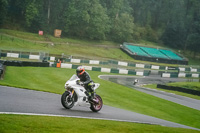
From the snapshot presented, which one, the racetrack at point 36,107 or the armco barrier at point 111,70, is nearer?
the racetrack at point 36,107

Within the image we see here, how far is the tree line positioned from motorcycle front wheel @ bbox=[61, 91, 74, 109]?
162 ft

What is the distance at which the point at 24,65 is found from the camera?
95.2 ft

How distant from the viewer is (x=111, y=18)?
73.7m

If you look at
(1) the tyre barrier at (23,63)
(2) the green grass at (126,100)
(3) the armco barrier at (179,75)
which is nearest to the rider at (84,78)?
(2) the green grass at (126,100)

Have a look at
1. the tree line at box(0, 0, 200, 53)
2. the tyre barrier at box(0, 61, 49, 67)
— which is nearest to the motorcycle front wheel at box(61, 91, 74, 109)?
the tyre barrier at box(0, 61, 49, 67)

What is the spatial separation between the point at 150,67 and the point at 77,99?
40389 millimetres

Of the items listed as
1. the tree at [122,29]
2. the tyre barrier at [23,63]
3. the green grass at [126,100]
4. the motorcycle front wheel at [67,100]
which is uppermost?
the tree at [122,29]

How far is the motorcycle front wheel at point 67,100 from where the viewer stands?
442 inches

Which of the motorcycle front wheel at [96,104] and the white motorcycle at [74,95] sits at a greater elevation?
the white motorcycle at [74,95]

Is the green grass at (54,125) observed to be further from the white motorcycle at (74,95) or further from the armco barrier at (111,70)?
the armco barrier at (111,70)

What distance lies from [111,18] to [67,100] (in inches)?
2522

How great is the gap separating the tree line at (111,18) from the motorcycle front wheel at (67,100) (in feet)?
162

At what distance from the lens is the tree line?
6303 cm

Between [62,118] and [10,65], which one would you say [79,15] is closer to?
[10,65]
